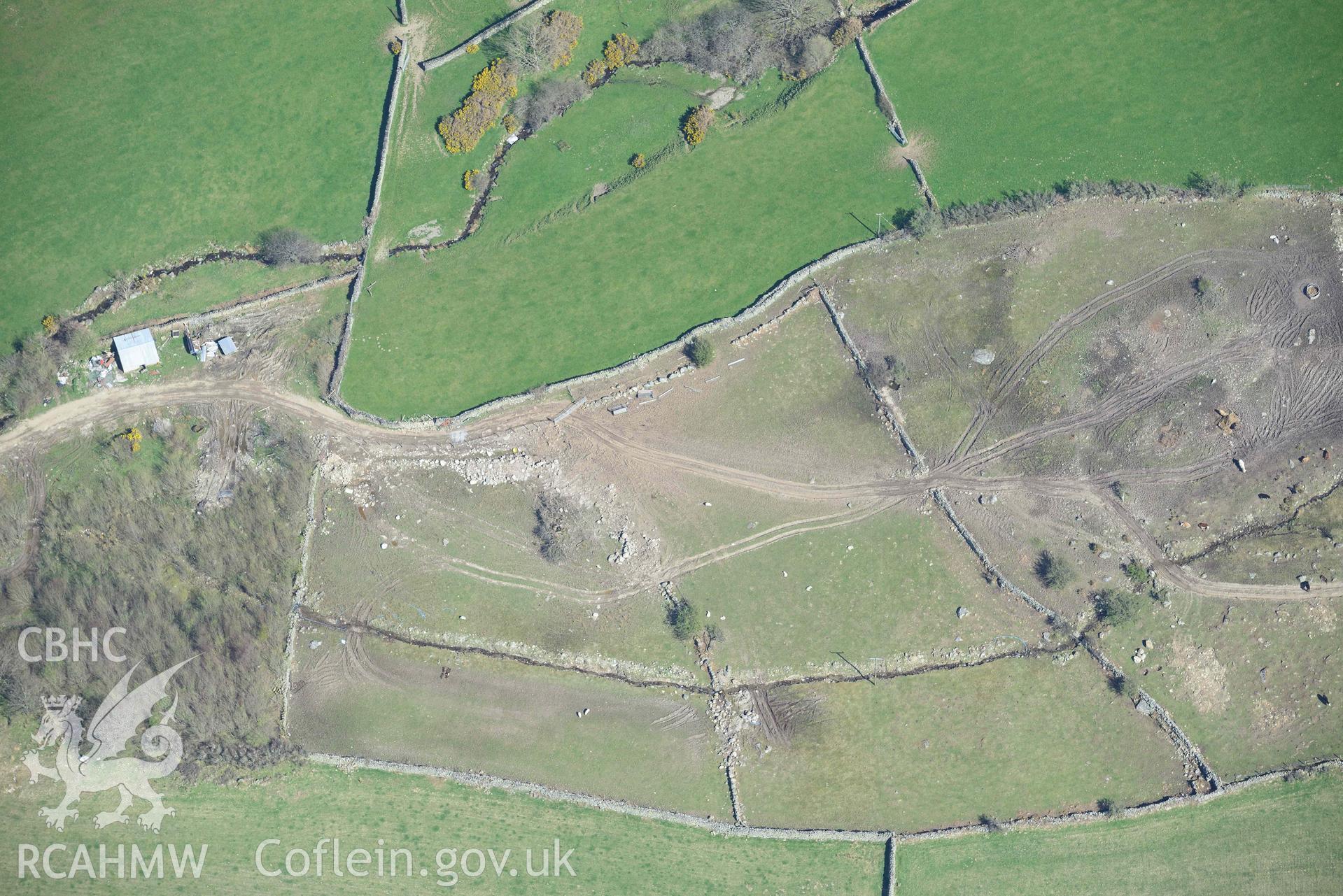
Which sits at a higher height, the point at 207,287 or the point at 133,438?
the point at 207,287

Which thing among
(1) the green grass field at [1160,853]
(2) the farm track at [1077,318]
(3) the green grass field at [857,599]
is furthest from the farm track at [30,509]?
(2) the farm track at [1077,318]

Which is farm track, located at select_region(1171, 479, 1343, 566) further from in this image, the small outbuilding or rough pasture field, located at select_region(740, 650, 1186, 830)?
the small outbuilding

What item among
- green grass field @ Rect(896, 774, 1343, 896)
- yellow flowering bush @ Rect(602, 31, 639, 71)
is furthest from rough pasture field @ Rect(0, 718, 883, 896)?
yellow flowering bush @ Rect(602, 31, 639, 71)

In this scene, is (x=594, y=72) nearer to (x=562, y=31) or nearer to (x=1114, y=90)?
(x=562, y=31)

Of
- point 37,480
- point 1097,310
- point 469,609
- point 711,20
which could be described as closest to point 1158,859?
point 1097,310

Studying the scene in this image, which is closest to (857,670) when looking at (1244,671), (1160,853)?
(1160,853)

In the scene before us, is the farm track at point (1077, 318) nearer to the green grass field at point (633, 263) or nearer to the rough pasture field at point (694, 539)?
the rough pasture field at point (694, 539)
